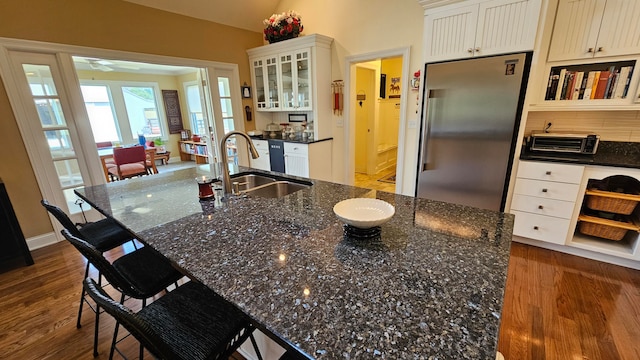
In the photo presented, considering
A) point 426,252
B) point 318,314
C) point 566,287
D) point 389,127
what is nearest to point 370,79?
point 389,127

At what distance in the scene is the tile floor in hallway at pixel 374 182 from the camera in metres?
4.57

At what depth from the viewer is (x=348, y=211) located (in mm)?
1204

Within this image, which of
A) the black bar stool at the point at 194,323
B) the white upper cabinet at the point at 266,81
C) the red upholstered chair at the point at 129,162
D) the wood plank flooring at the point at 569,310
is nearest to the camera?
the black bar stool at the point at 194,323

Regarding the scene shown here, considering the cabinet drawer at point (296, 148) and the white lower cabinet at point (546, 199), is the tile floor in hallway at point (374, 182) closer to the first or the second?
the cabinet drawer at point (296, 148)

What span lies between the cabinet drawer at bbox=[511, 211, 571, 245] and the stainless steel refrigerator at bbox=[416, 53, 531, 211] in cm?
26

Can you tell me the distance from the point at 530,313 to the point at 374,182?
3.23m

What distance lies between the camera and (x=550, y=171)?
7.50 ft

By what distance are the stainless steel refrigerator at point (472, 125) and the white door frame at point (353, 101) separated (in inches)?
23.9

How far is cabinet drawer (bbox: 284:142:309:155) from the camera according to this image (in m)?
3.69

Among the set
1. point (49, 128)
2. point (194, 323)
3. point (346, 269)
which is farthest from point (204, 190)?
point (49, 128)

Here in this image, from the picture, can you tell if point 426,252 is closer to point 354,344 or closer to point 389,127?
point 354,344

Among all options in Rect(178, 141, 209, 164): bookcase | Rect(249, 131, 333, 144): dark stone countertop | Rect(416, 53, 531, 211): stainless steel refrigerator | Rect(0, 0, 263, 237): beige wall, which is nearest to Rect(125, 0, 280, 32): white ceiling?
Rect(0, 0, 263, 237): beige wall

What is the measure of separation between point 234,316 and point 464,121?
248 centimetres

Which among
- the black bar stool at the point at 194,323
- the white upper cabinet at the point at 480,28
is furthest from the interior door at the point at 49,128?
the white upper cabinet at the point at 480,28
